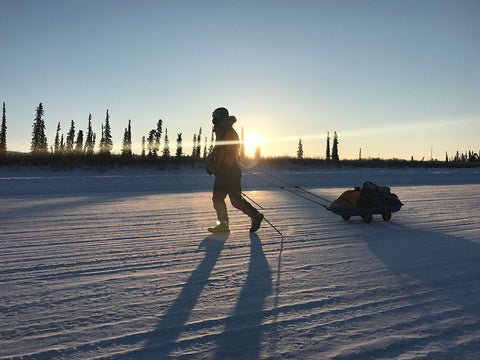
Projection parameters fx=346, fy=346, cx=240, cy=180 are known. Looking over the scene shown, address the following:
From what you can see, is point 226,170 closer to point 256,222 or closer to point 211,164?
point 211,164

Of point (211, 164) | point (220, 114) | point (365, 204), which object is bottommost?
point (365, 204)

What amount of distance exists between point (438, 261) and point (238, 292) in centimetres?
263

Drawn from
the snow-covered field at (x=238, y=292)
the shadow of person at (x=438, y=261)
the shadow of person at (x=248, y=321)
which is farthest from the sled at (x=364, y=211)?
the shadow of person at (x=248, y=321)

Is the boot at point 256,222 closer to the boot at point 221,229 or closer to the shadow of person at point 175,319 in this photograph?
the boot at point 221,229

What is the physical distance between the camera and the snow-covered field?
2176 millimetres

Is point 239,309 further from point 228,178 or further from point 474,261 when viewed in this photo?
point 228,178

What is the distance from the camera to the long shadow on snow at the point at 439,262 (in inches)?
115

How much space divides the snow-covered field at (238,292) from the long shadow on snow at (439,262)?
0.02 m

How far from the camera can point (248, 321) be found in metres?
2.51

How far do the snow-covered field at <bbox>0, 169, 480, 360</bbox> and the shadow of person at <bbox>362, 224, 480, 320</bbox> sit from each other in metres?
0.02

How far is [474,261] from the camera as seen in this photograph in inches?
163

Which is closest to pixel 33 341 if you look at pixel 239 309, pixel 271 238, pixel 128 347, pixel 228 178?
pixel 128 347

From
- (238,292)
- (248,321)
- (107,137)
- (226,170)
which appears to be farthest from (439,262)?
(107,137)

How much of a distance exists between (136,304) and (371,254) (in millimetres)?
3102
